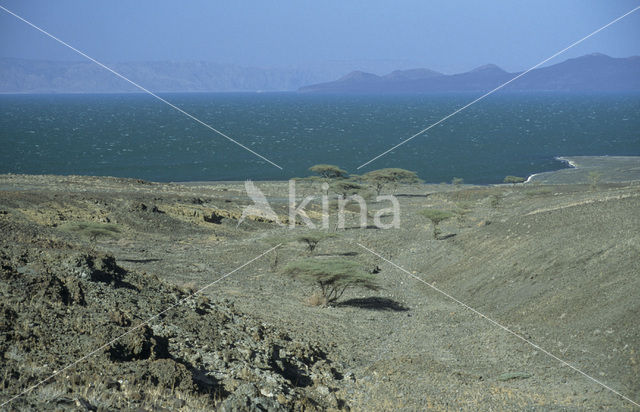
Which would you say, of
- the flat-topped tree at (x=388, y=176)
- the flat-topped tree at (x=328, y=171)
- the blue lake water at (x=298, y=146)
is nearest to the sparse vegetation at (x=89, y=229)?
the flat-topped tree at (x=328, y=171)

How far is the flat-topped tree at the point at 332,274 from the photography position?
2152cm

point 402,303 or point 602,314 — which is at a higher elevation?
point 602,314

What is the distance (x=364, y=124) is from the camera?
14788cm

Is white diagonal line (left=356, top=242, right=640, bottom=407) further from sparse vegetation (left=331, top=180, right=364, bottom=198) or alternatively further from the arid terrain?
sparse vegetation (left=331, top=180, right=364, bottom=198)

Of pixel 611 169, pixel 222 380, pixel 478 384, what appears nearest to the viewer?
pixel 222 380

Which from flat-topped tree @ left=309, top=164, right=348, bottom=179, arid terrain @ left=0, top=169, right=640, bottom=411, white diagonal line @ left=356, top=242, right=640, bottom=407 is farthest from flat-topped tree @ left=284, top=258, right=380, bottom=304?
flat-topped tree @ left=309, top=164, right=348, bottom=179

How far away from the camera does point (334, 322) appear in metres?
19.1

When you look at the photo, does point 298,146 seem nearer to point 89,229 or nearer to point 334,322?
point 89,229

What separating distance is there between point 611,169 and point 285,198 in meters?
38.3

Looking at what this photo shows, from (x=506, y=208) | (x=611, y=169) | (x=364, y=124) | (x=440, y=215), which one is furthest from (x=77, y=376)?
(x=364, y=124)

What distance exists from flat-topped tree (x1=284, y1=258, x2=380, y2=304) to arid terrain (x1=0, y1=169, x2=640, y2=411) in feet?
2.20

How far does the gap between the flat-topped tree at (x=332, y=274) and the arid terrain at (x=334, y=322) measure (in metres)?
0.67

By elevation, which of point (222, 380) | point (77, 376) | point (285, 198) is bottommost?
point (285, 198)

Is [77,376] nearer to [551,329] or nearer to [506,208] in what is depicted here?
[551,329]
